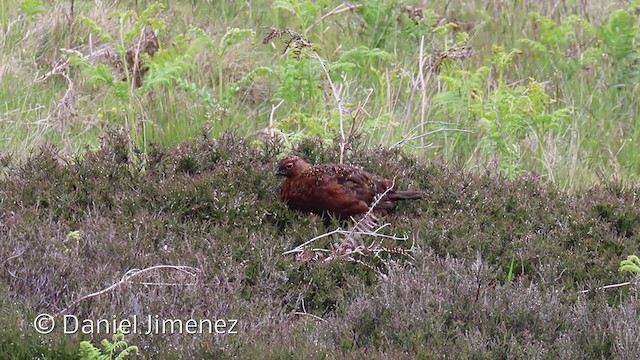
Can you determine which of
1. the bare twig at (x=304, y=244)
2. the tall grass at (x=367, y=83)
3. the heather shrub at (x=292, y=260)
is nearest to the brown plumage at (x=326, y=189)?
the heather shrub at (x=292, y=260)

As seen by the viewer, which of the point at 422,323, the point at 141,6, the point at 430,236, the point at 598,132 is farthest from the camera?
the point at 141,6

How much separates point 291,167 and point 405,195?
0.71 meters

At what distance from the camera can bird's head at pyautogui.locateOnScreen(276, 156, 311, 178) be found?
19.6ft

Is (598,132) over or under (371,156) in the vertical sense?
under

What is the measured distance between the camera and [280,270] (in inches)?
210

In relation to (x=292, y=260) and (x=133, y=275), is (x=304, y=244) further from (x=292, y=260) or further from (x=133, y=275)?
(x=133, y=275)

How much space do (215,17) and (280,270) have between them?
Result: 5.26 meters

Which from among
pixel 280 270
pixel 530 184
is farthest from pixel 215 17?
pixel 280 270

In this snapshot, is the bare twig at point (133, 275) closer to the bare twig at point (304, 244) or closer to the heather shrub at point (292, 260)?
the heather shrub at point (292, 260)

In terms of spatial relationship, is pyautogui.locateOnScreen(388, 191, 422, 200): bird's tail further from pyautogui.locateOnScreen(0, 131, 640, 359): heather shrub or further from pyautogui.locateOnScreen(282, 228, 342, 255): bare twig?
pyautogui.locateOnScreen(282, 228, 342, 255): bare twig

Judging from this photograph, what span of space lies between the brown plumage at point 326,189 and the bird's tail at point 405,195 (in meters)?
→ 0.11

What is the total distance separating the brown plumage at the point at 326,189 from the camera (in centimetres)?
591

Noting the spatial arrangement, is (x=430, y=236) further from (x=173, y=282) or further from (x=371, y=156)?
(x=173, y=282)

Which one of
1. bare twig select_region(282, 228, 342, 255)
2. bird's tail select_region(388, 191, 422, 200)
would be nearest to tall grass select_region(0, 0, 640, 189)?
bird's tail select_region(388, 191, 422, 200)
